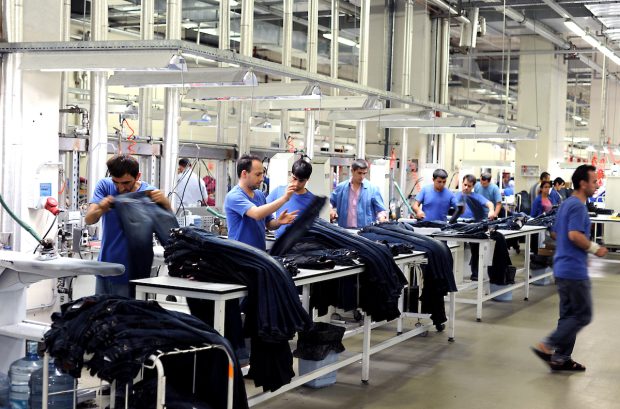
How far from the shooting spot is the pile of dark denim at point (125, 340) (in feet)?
10.3

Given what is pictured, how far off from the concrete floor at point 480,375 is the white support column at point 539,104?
9.10m

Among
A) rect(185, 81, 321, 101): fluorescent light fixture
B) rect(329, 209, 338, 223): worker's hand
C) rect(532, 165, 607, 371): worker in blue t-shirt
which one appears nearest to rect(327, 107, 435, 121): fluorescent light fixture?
rect(329, 209, 338, 223): worker's hand

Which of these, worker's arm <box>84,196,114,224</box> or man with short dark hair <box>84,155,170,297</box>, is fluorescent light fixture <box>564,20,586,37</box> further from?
worker's arm <box>84,196,114,224</box>

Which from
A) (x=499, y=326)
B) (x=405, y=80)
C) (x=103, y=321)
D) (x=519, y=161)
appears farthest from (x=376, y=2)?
(x=103, y=321)

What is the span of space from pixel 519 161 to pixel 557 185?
3.38 m

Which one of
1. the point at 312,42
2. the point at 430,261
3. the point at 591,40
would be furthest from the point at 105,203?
the point at 591,40

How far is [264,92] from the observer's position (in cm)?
707

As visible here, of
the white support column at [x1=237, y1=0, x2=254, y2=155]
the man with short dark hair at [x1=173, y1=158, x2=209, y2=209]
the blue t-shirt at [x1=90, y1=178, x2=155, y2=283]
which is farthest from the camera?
the man with short dark hair at [x1=173, y1=158, x2=209, y2=209]

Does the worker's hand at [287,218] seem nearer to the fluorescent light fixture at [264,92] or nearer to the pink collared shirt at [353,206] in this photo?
the fluorescent light fixture at [264,92]

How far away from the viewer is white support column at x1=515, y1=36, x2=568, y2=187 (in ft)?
54.2

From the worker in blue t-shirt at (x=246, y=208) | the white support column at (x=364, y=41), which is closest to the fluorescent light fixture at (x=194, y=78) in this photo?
the worker in blue t-shirt at (x=246, y=208)

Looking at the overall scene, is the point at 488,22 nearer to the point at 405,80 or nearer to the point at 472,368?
the point at 405,80

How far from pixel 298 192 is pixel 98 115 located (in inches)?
90.5

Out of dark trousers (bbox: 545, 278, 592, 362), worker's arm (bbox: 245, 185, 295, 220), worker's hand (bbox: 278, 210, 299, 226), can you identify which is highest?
worker's arm (bbox: 245, 185, 295, 220)
